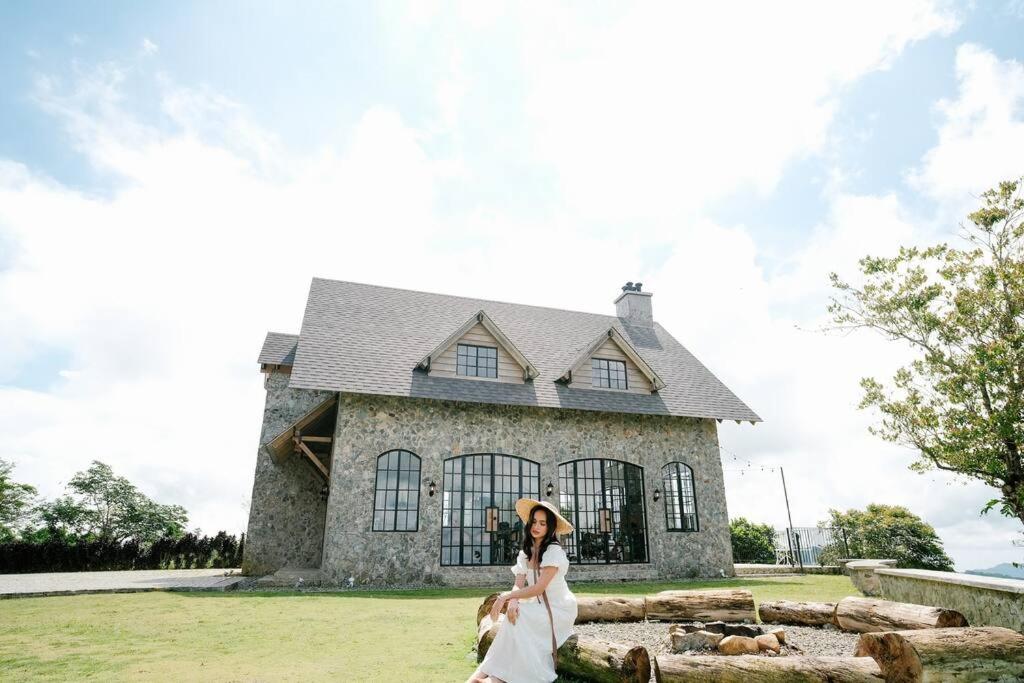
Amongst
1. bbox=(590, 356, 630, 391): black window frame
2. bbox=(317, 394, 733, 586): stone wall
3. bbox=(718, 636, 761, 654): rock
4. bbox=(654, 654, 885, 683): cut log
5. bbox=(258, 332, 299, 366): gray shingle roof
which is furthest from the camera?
bbox=(258, 332, 299, 366): gray shingle roof

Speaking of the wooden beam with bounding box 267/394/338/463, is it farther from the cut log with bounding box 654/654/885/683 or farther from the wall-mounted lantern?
the cut log with bounding box 654/654/885/683

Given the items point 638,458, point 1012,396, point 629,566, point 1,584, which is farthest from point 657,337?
point 1,584

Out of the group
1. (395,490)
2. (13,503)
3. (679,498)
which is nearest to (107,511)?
(13,503)

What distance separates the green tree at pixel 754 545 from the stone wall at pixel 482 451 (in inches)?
189

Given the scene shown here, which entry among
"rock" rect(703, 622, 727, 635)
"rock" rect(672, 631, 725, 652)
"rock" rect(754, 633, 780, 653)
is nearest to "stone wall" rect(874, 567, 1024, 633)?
"rock" rect(754, 633, 780, 653)

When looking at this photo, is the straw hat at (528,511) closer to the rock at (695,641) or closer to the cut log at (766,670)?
the cut log at (766,670)

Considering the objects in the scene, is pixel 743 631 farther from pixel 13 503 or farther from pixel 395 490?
pixel 13 503

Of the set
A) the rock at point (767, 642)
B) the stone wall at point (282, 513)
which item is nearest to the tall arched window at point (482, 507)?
the stone wall at point (282, 513)

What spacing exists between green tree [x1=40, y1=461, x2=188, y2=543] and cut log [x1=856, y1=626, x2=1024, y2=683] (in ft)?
115

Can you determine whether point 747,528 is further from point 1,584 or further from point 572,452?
point 1,584

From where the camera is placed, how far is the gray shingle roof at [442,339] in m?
14.6

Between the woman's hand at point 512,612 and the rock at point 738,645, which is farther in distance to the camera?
the rock at point 738,645

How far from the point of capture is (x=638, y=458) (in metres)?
16.3

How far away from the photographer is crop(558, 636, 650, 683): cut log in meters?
4.14
